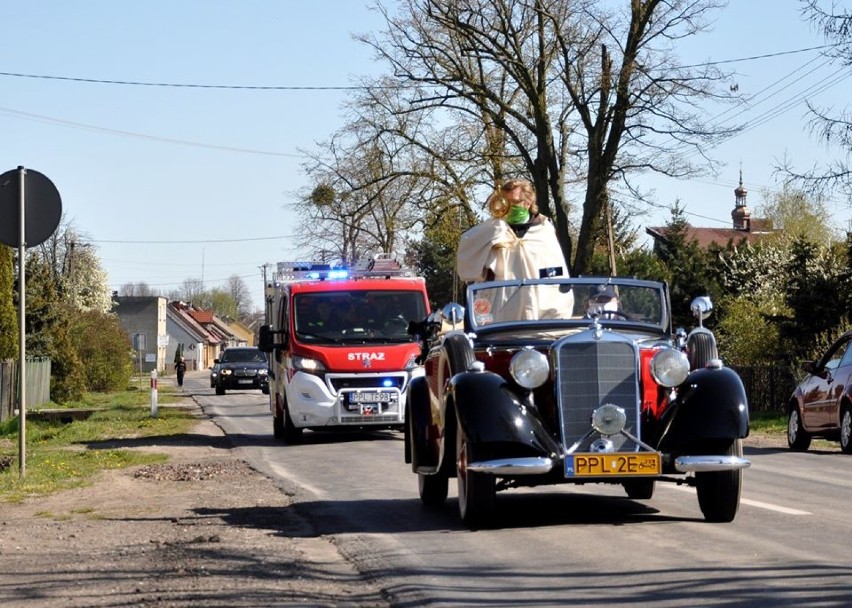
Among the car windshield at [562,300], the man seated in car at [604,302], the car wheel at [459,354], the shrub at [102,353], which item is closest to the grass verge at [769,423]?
the car windshield at [562,300]

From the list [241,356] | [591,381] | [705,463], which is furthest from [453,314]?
[241,356]

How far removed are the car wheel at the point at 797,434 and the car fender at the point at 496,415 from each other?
11863mm

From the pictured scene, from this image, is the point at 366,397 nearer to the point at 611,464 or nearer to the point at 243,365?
the point at 611,464

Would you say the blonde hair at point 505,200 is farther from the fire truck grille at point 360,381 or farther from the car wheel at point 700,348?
the fire truck grille at point 360,381

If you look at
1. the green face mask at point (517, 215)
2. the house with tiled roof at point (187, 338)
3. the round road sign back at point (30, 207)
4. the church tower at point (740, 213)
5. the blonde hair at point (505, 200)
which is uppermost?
the church tower at point (740, 213)

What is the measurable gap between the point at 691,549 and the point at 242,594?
2622mm

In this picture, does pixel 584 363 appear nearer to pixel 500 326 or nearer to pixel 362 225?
pixel 500 326

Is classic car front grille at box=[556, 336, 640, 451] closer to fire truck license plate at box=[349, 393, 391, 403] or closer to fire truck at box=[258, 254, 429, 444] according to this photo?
fire truck at box=[258, 254, 429, 444]

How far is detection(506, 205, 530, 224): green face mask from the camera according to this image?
11516 mm

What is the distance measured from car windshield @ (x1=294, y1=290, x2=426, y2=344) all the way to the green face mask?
1028 centimetres

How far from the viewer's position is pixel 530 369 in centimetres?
916

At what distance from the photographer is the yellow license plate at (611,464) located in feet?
29.0

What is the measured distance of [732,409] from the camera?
903 cm

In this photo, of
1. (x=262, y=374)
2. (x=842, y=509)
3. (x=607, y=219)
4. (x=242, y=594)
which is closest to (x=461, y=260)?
(x=842, y=509)
